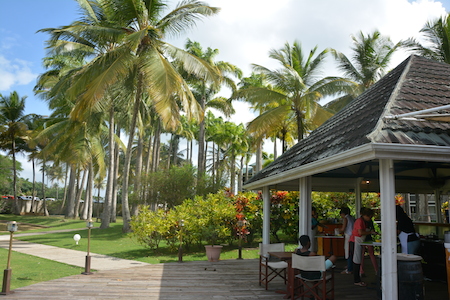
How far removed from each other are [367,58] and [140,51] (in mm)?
14583

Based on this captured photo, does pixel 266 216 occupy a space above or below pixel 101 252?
above

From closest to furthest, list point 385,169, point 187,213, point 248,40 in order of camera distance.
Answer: point 385,169 → point 248,40 → point 187,213

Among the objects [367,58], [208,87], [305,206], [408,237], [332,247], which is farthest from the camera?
[208,87]

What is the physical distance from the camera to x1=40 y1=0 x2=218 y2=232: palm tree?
50.4 ft

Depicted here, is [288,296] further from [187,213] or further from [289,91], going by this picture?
[289,91]

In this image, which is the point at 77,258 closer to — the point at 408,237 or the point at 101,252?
the point at 101,252

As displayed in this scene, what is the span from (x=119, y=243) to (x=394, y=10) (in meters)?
14.2

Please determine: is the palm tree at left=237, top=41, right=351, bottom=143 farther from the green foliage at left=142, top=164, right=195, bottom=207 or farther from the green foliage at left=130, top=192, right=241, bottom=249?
the green foliage at left=130, top=192, right=241, bottom=249

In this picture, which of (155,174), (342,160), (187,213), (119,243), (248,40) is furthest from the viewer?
(155,174)

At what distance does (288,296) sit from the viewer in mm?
6207

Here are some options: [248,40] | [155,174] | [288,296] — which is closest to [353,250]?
[288,296]

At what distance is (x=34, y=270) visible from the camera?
9.35 meters

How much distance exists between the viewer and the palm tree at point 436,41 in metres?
18.2

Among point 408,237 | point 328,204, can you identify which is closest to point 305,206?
point 408,237
